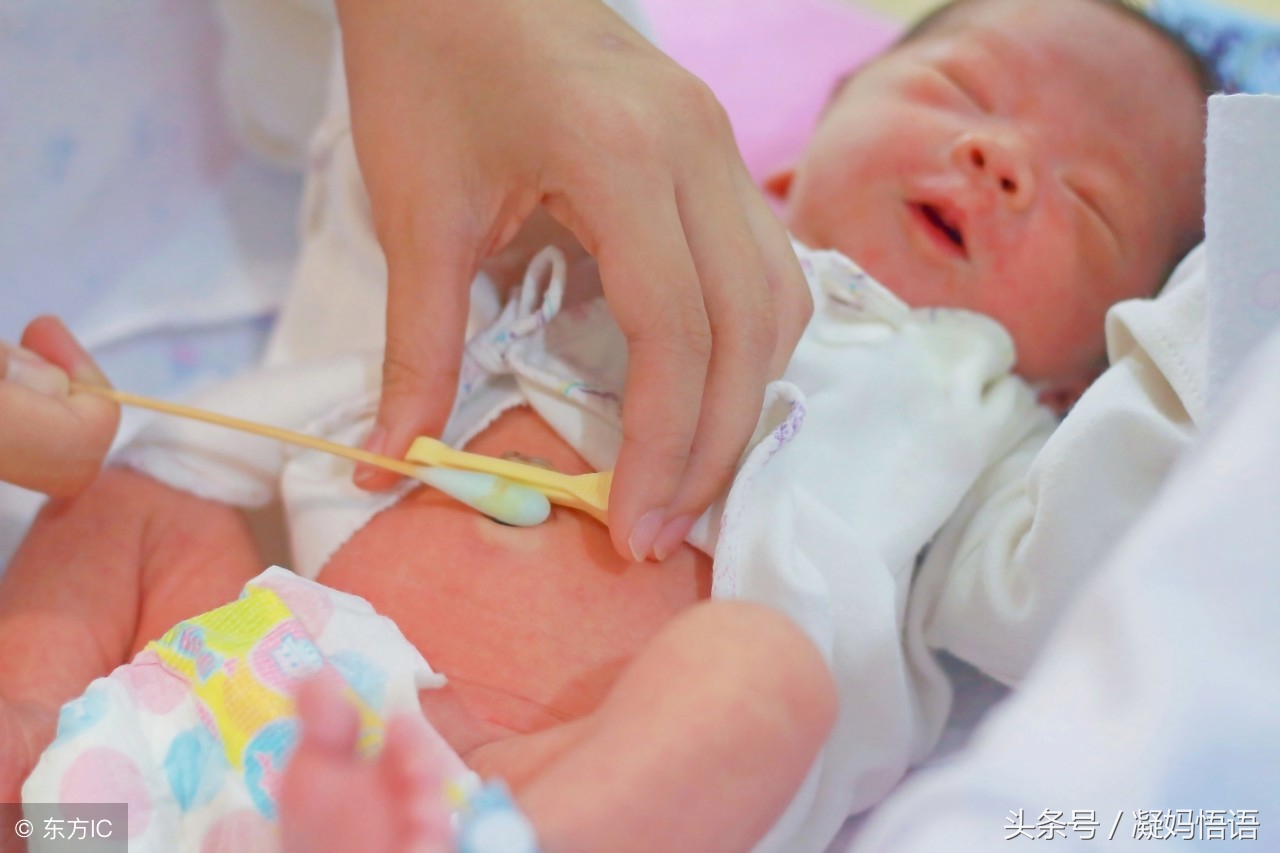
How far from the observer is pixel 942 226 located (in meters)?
1.02

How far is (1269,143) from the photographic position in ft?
2.04

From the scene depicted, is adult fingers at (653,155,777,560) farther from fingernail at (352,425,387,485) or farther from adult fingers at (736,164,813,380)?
fingernail at (352,425,387,485)

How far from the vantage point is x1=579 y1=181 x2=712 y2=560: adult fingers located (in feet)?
2.19

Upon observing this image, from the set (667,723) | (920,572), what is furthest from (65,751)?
(920,572)

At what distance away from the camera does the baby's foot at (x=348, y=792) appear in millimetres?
426

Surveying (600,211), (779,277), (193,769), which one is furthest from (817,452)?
(193,769)

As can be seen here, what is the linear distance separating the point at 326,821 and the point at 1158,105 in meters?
0.95

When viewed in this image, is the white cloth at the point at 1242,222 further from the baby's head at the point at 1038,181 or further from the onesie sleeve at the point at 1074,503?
the baby's head at the point at 1038,181

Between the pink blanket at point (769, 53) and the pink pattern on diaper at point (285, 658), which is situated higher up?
the pink blanket at point (769, 53)

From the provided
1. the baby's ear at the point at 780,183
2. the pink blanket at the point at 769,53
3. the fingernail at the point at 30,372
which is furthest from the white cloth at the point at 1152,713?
the pink blanket at the point at 769,53

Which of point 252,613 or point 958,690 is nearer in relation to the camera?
point 252,613

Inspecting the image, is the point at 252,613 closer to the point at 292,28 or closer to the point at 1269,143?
the point at 1269,143

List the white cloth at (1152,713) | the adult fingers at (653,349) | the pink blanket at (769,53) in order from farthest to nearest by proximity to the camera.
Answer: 1. the pink blanket at (769,53)
2. the adult fingers at (653,349)
3. the white cloth at (1152,713)

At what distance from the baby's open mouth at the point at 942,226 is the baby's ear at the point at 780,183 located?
0.22 m
